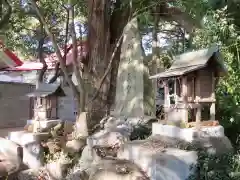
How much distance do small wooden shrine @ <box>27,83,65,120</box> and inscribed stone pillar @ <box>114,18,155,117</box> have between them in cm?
170

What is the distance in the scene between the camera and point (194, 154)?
15.6 feet

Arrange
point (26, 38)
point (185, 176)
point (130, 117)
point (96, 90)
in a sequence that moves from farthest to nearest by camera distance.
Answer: point (26, 38), point (96, 90), point (130, 117), point (185, 176)

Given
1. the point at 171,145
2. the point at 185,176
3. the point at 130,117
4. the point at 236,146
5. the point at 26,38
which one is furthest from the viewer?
the point at 26,38

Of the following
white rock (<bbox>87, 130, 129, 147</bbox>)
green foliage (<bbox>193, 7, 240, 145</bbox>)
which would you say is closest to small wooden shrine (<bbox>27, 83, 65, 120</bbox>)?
white rock (<bbox>87, 130, 129, 147</bbox>)

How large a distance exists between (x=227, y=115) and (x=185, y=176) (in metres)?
2.46

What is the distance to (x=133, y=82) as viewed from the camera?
8.58 meters

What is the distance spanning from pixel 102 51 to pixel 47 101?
84.6 inches

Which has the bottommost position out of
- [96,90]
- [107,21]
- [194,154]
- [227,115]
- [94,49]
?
[194,154]

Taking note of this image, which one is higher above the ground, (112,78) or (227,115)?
(112,78)

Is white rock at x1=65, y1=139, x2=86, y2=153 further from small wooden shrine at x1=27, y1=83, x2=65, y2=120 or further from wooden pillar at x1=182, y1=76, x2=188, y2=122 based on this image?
wooden pillar at x1=182, y1=76, x2=188, y2=122

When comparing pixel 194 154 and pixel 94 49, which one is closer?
pixel 194 154

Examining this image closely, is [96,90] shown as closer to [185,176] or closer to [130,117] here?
[130,117]

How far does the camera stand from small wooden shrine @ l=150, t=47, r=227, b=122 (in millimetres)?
5426

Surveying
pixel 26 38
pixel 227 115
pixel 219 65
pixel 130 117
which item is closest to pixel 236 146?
pixel 227 115
